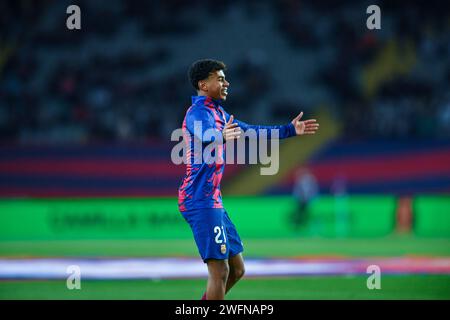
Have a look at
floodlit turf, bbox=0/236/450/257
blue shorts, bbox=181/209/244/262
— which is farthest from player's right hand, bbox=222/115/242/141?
floodlit turf, bbox=0/236/450/257

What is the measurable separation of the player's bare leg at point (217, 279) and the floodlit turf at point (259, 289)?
233cm

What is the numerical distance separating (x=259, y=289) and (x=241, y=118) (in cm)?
1568

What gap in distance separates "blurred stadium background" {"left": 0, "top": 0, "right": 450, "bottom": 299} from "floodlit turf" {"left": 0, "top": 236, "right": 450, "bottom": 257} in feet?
0.22

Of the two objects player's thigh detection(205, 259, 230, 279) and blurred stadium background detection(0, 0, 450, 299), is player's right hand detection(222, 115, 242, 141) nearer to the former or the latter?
player's thigh detection(205, 259, 230, 279)

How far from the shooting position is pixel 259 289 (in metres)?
11.5

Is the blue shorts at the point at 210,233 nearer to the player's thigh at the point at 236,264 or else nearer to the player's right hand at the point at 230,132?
the player's thigh at the point at 236,264

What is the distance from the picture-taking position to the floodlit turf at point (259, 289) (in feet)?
34.7

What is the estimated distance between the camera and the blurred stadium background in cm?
2317

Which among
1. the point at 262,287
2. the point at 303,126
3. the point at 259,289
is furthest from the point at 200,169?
the point at 262,287

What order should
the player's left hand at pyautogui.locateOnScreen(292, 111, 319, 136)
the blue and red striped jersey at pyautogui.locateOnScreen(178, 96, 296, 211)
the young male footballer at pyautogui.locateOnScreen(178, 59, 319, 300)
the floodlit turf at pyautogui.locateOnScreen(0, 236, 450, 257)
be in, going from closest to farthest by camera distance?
1. the young male footballer at pyautogui.locateOnScreen(178, 59, 319, 300)
2. the blue and red striped jersey at pyautogui.locateOnScreen(178, 96, 296, 211)
3. the player's left hand at pyautogui.locateOnScreen(292, 111, 319, 136)
4. the floodlit turf at pyautogui.locateOnScreen(0, 236, 450, 257)

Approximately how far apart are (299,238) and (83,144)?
24.5 feet

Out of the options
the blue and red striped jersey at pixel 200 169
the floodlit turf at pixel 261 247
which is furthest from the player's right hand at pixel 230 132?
the floodlit turf at pixel 261 247

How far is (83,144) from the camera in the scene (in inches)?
1017
